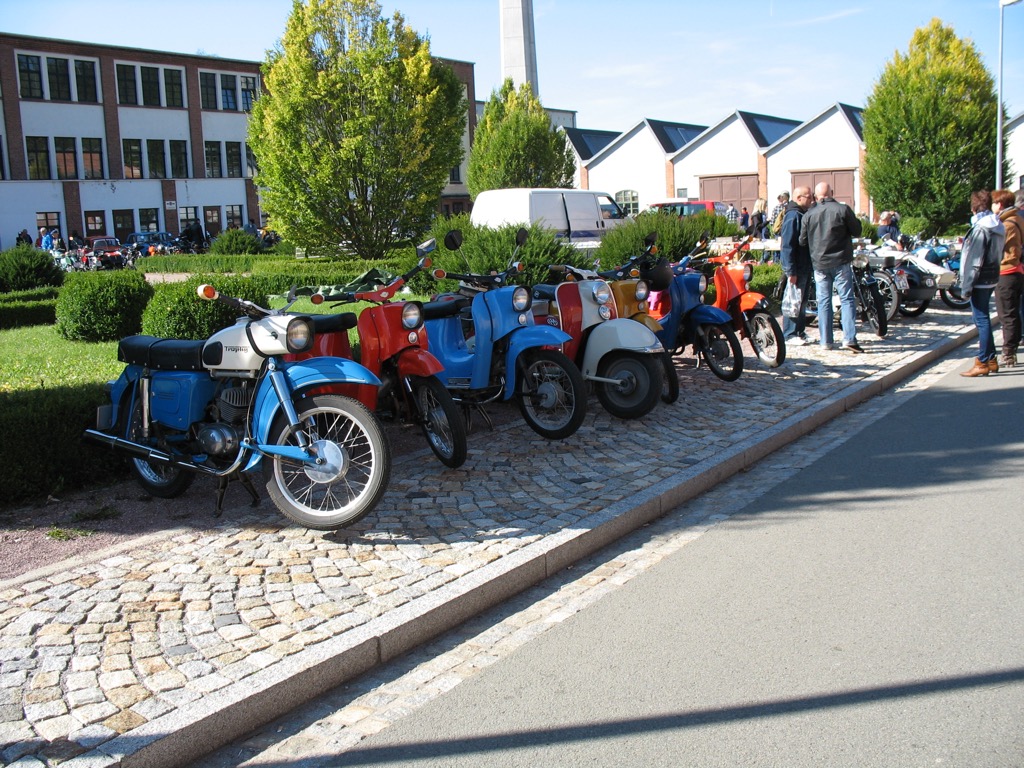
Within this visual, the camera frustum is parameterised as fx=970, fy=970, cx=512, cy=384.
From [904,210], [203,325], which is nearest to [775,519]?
[203,325]

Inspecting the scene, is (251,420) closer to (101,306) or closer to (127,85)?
(101,306)

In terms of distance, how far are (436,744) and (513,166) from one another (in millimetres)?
32859

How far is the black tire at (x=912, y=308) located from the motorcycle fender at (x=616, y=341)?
25.4 feet

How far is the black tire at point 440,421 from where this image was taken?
6.27 metres

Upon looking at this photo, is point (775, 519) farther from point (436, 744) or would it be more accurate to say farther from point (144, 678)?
point (144, 678)

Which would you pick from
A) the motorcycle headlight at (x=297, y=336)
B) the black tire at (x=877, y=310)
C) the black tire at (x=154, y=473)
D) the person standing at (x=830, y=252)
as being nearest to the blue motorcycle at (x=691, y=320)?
the person standing at (x=830, y=252)

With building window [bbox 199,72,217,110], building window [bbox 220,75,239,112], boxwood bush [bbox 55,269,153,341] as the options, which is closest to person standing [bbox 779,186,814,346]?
boxwood bush [bbox 55,269,153,341]

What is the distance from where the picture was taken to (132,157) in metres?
54.0

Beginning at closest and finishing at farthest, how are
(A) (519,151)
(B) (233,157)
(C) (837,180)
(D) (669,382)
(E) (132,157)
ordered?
(D) (669,382) → (A) (519,151) → (C) (837,180) → (E) (132,157) → (B) (233,157)

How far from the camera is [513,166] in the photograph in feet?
115

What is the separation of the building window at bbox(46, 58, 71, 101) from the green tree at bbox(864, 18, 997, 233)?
4063 cm

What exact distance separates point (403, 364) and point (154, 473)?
1710mm

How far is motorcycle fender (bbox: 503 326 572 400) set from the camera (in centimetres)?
715

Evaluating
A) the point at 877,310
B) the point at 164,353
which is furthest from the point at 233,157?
the point at 164,353
